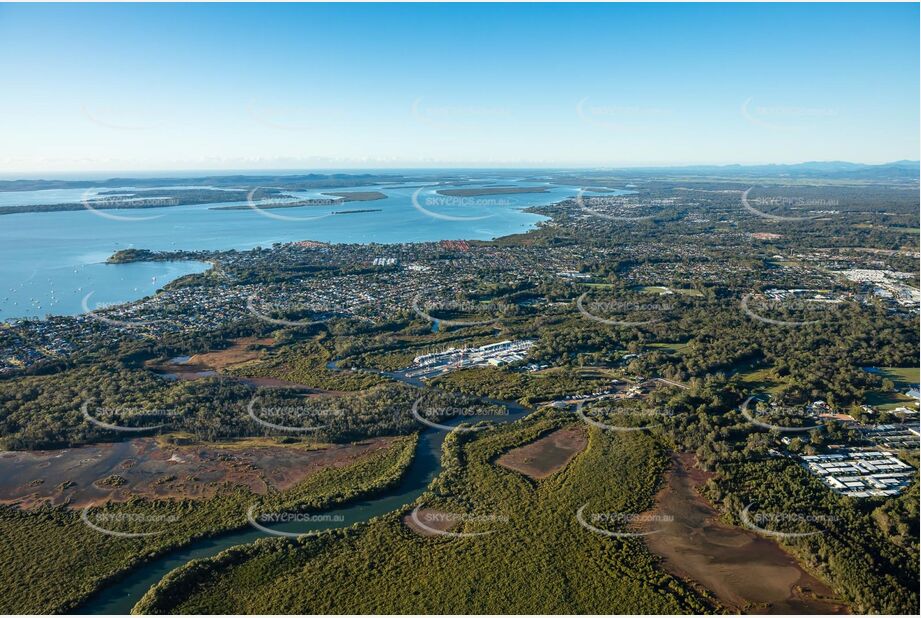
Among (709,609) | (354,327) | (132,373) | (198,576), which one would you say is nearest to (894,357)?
(709,609)

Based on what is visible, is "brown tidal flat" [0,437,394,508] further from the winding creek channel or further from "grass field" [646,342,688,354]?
"grass field" [646,342,688,354]

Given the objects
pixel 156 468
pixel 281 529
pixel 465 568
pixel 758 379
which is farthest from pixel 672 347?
pixel 156 468

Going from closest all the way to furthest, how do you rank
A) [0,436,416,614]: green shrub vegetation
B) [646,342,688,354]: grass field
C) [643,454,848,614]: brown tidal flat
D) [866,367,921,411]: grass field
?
[643,454,848,614]: brown tidal flat < [0,436,416,614]: green shrub vegetation < [866,367,921,411]: grass field < [646,342,688,354]: grass field

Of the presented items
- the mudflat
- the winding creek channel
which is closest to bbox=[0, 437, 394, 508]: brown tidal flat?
the winding creek channel

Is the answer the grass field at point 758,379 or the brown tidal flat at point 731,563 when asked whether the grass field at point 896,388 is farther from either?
the brown tidal flat at point 731,563

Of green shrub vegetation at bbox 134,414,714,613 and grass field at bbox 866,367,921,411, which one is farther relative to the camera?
grass field at bbox 866,367,921,411

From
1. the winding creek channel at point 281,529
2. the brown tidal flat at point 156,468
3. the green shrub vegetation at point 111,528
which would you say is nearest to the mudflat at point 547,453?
the winding creek channel at point 281,529

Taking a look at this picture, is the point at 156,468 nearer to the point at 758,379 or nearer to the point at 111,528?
the point at 111,528
